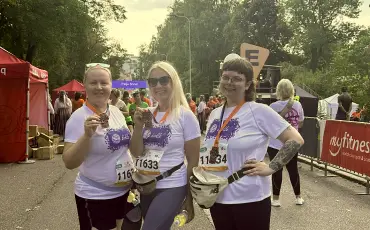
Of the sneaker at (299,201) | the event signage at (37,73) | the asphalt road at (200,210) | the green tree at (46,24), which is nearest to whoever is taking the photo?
the asphalt road at (200,210)

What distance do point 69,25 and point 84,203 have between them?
22902mm

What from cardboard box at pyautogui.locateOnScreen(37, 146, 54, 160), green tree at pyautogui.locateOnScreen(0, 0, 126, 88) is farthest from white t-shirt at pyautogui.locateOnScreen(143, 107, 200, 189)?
green tree at pyautogui.locateOnScreen(0, 0, 126, 88)

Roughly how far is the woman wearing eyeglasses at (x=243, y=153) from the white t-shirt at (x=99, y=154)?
64 centimetres

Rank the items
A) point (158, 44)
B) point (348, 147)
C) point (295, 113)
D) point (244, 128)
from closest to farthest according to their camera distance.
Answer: point (244, 128), point (295, 113), point (348, 147), point (158, 44)

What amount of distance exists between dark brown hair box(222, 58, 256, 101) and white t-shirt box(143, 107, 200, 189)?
0.47 meters

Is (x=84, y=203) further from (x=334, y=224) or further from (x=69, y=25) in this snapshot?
(x=69, y=25)

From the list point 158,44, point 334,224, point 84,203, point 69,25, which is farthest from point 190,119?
point 158,44

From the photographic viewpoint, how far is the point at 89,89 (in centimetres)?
321

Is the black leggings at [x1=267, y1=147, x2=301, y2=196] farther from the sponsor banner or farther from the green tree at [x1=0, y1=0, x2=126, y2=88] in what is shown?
the green tree at [x1=0, y1=0, x2=126, y2=88]

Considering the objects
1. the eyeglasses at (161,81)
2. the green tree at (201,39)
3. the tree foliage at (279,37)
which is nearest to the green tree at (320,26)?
the tree foliage at (279,37)

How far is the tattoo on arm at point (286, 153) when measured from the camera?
290cm

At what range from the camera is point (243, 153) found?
289cm

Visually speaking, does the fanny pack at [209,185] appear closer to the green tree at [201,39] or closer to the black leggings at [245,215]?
the black leggings at [245,215]

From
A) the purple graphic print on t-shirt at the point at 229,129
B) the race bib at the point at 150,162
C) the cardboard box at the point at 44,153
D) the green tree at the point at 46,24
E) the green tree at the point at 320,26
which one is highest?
the green tree at the point at 320,26
